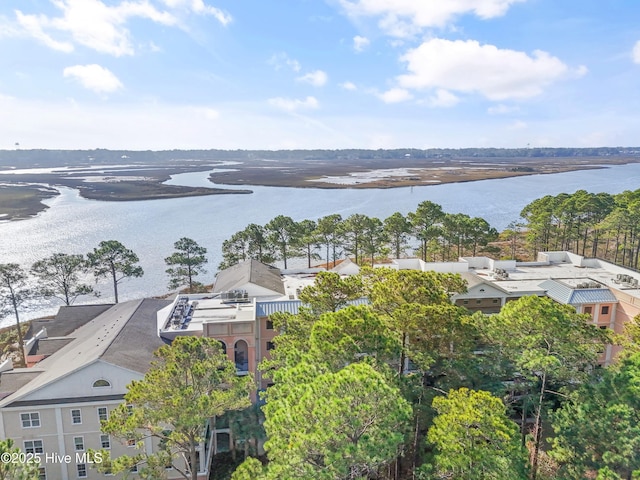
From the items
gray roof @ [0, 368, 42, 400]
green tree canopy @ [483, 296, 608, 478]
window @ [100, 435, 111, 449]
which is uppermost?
green tree canopy @ [483, 296, 608, 478]

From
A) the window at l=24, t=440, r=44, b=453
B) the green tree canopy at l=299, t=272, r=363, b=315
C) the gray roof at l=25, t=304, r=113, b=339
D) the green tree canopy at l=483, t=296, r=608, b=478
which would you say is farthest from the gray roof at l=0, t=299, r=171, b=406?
the green tree canopy at l=483, t=296, r=608, b=478

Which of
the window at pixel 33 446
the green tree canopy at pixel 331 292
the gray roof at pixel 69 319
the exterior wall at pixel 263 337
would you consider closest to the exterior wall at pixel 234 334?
the exterior wall at pixel 263 337

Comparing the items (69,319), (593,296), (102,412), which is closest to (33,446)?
(102,412)

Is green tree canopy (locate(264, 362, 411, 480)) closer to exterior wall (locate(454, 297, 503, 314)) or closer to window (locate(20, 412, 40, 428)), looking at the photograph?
window (locate(20, 412, 40, 428))

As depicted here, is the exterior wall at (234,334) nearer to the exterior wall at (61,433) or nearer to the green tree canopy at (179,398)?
the exterior wall at (61,433)

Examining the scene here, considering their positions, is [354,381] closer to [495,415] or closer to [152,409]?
[495,415]

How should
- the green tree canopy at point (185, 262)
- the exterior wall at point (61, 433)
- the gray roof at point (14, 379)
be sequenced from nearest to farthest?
the exterior wall at point (61, 433) < the gray roof at point (14, 379) < the green tree canopy at point (185, 262)
